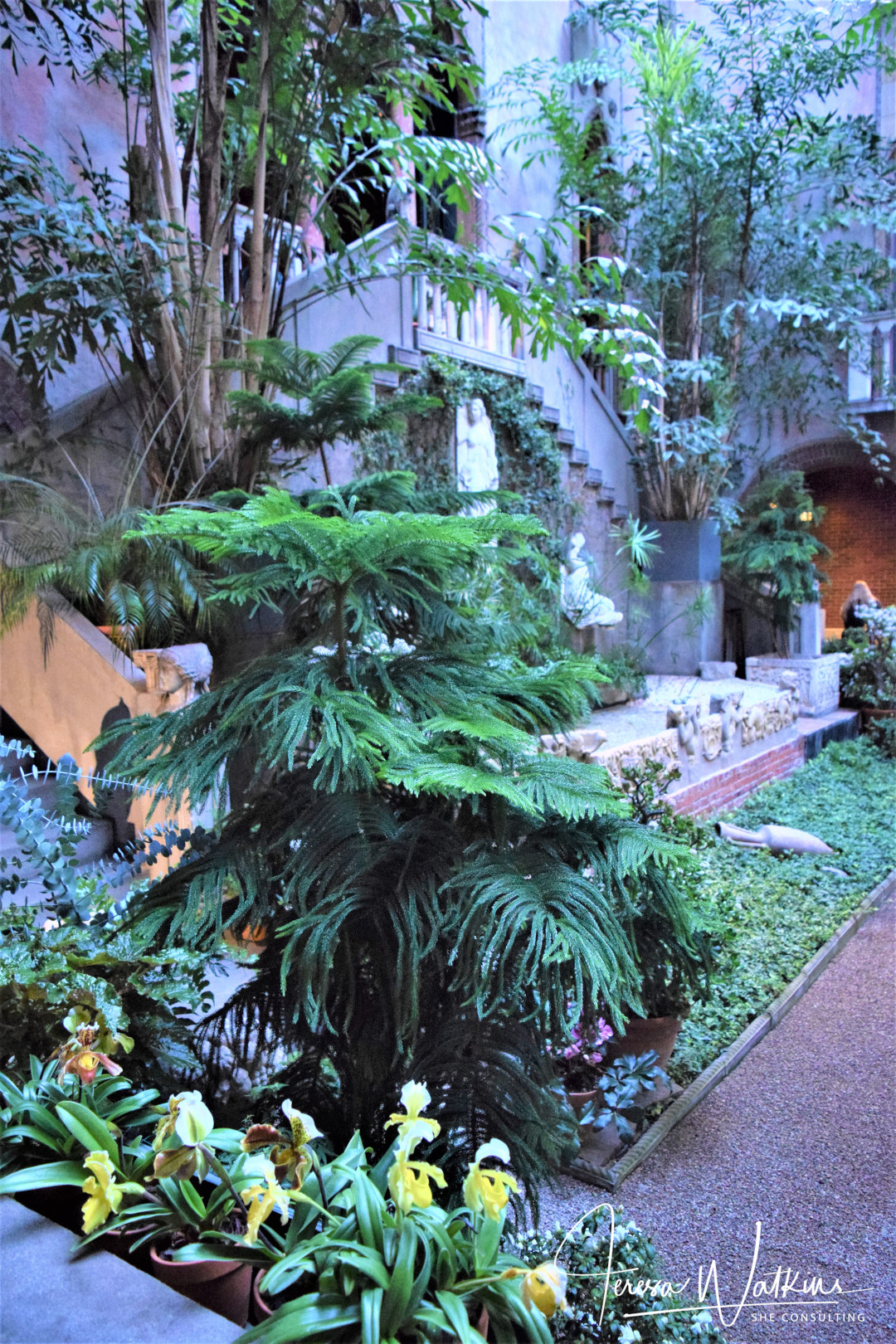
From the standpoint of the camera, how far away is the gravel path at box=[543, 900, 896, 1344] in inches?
85.6

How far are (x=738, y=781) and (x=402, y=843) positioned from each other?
606 centimetres

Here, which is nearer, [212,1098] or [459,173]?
[212,1098]

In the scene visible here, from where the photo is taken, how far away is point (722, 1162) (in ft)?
9.10

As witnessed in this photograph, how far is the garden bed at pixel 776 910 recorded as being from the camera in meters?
3.28

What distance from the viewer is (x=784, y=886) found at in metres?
5.21

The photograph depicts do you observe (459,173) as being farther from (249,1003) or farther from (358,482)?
(249,1003)

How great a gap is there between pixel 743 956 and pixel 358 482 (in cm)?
335

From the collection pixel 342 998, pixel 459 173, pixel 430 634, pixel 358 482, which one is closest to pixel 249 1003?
pixel 342 998

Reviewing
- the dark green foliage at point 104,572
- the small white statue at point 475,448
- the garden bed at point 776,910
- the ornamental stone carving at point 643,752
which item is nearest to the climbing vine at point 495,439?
the small white statue at point 475,448

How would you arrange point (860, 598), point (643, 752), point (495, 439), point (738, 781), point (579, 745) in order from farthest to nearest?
1. point (860, 598)
2. point (495, 439)
3. point (738, 781)
4. point (643, 752)
5. point (579, 745)

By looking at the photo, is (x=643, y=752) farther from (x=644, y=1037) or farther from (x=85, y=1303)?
(x=85, y=1303)

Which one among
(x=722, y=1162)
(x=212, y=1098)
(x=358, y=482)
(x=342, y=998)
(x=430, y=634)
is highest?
(x=358, y=482)

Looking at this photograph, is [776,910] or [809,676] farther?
[809,676]

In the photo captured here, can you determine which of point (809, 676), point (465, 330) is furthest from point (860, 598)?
point (465, 330)
